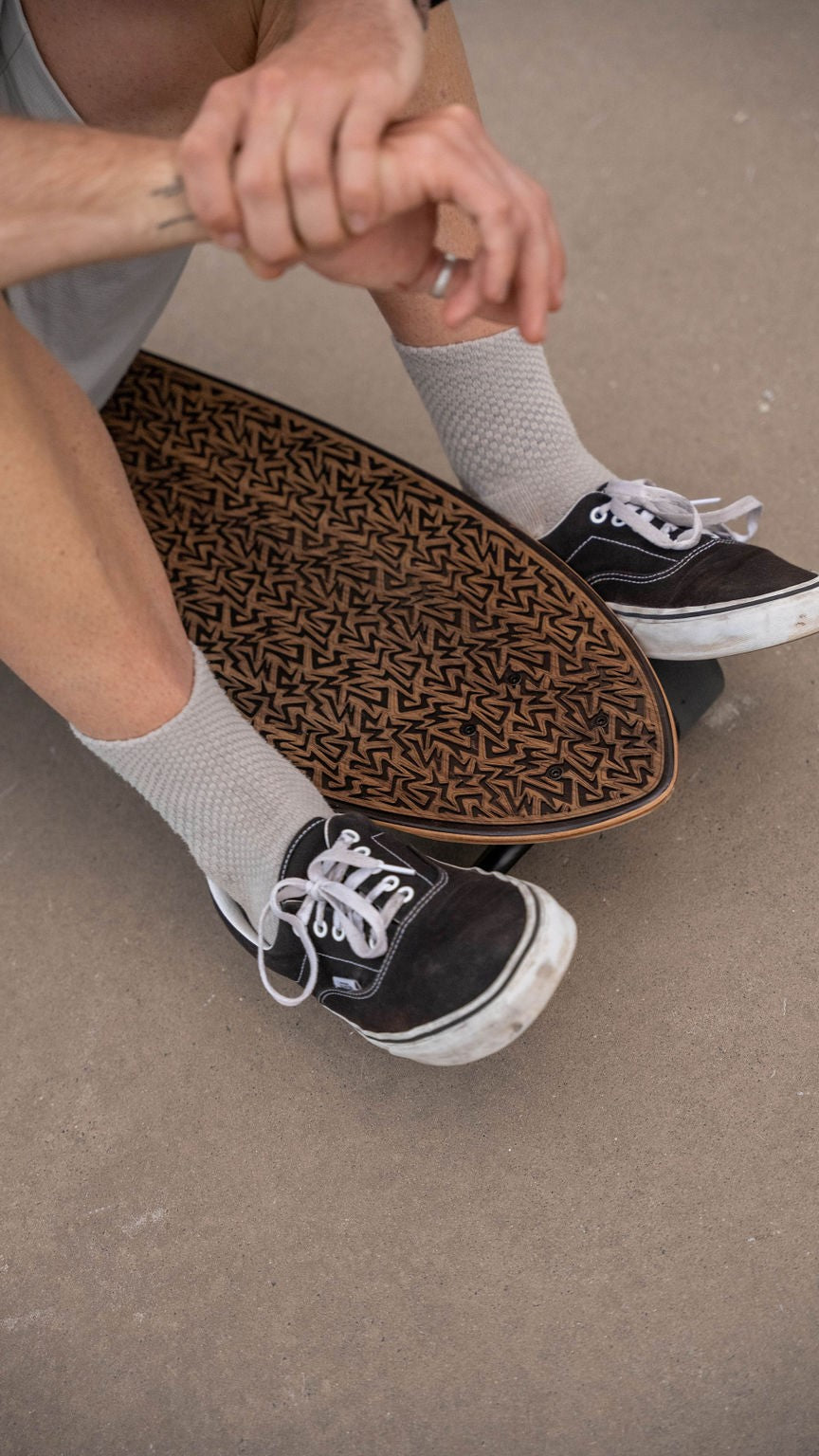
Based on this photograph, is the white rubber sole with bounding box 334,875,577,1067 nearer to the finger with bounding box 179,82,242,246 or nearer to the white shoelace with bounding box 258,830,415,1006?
the white shoelace with bounding box 258,830,415,1006

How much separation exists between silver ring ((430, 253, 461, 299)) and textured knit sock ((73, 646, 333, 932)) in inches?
14.2

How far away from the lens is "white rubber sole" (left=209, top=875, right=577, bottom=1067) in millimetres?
846

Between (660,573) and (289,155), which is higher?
(289,155)

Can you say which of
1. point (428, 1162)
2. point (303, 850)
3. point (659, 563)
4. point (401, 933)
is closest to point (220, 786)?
point (303, 850)

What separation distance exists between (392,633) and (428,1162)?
0.47 metres

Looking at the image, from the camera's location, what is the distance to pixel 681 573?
1.08 m

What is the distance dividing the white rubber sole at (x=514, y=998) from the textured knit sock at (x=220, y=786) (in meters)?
0.18

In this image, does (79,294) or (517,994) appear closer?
(517,994)

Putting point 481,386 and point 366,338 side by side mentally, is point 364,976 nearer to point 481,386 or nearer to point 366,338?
point 481,386

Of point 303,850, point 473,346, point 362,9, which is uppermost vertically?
point 362,9

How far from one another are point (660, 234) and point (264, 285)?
1.83 feet

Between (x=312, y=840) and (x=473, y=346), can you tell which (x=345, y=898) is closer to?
(x=312, y=840)

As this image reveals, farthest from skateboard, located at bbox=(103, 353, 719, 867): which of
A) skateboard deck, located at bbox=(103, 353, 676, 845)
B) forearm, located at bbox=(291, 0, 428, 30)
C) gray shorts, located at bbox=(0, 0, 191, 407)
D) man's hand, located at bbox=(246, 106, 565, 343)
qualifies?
forearm, located at bbox=(291, 0, 428, 30)

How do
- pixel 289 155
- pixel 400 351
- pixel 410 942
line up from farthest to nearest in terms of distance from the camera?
pixel 400 351
pixel 410 942
pixel 289 155
